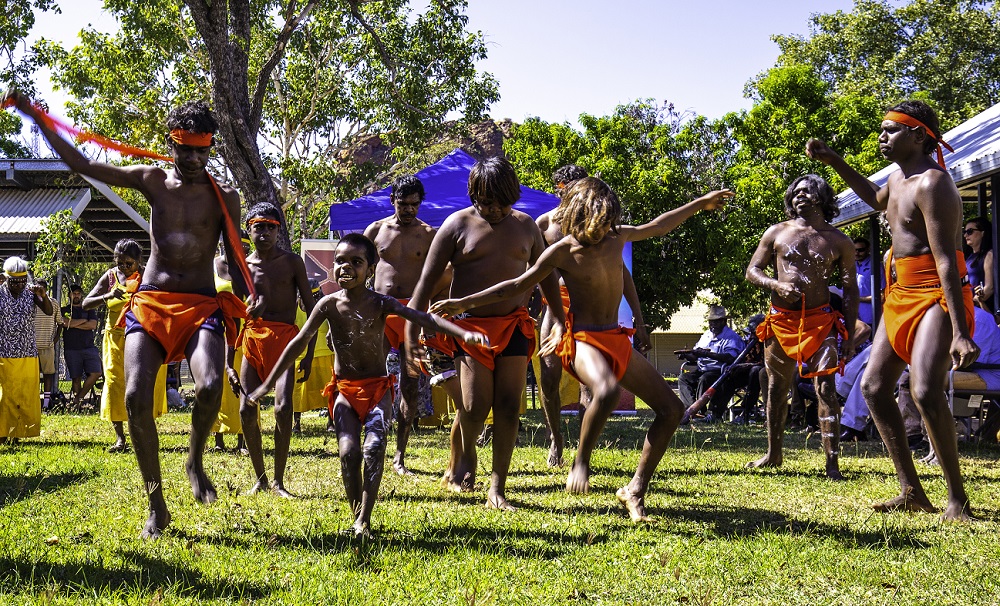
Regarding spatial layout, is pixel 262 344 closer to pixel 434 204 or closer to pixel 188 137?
pixel 188 137

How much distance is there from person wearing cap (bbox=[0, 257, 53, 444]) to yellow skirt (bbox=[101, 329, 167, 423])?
108 centimetres

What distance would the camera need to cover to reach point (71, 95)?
24281 millimetres

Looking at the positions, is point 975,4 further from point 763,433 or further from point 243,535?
point 243,535

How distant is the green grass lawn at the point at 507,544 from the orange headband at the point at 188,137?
196 cm

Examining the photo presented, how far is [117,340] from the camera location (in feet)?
29.3

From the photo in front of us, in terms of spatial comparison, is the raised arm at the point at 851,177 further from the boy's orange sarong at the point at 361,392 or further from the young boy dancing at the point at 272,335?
the young boy dancing at the point at 272,335

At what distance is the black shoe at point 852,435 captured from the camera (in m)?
9.62

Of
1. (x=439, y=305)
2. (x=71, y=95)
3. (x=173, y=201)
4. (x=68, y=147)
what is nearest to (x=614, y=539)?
(x=439, y=305)

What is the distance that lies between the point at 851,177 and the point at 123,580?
171 inches

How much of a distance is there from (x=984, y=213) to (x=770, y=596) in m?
8.26

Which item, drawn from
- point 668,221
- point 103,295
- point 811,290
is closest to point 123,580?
point 668,221

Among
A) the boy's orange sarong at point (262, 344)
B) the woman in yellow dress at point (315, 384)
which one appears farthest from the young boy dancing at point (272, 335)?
the woman in yellow dress at point (315, 384)

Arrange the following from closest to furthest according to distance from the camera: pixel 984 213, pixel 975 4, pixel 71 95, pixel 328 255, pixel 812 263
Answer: pixel 812 263 → pixel 984 213 → pixel 328 255 → pixel 71 95 → pixel 975 4

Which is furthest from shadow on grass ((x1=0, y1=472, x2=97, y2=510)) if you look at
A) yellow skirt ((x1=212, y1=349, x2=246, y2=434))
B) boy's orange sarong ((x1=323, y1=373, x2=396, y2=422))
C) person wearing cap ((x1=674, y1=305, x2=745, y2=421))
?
person wearing cap ((x1=674, y1=305, x2=745, y2=421))
